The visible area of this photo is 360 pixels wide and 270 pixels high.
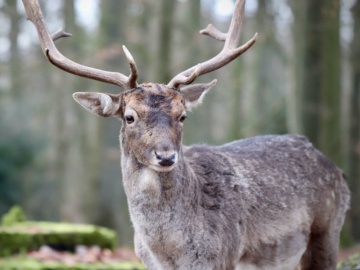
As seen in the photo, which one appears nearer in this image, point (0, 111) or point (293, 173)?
point (293, 173)

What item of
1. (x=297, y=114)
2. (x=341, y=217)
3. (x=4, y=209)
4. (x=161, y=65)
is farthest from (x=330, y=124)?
(x=4, y=209)

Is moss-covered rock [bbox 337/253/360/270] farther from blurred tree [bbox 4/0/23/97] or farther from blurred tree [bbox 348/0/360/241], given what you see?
blurred tree [bbox 4/0/23/97]

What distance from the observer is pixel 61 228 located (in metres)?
11.4

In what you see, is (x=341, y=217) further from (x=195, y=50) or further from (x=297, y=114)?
(x=195, y=50)

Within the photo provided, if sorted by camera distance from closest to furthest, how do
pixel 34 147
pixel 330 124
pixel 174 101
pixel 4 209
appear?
1. pixel 174 101
2. pixel 330 124
3. pixel 4 209
4. pixel 34 147

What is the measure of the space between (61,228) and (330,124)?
238 inches

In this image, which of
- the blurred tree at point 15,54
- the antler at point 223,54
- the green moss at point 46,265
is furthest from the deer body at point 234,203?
the blurred tree at point 15,54

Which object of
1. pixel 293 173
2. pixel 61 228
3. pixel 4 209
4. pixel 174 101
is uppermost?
pixel 174 101

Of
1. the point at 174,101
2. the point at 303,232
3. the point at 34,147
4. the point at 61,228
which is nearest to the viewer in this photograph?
the point at 174,101

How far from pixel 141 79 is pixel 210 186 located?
1774 centimetres

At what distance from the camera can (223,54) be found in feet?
23.4

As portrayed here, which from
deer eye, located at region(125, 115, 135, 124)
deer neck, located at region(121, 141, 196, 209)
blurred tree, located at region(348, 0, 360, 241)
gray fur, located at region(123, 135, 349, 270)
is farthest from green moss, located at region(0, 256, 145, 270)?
blurred tree, located at region(348, 0, 360, 241)

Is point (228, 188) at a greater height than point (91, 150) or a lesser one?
greater

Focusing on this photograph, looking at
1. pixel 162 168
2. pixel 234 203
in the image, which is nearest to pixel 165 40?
pixel 234 203
